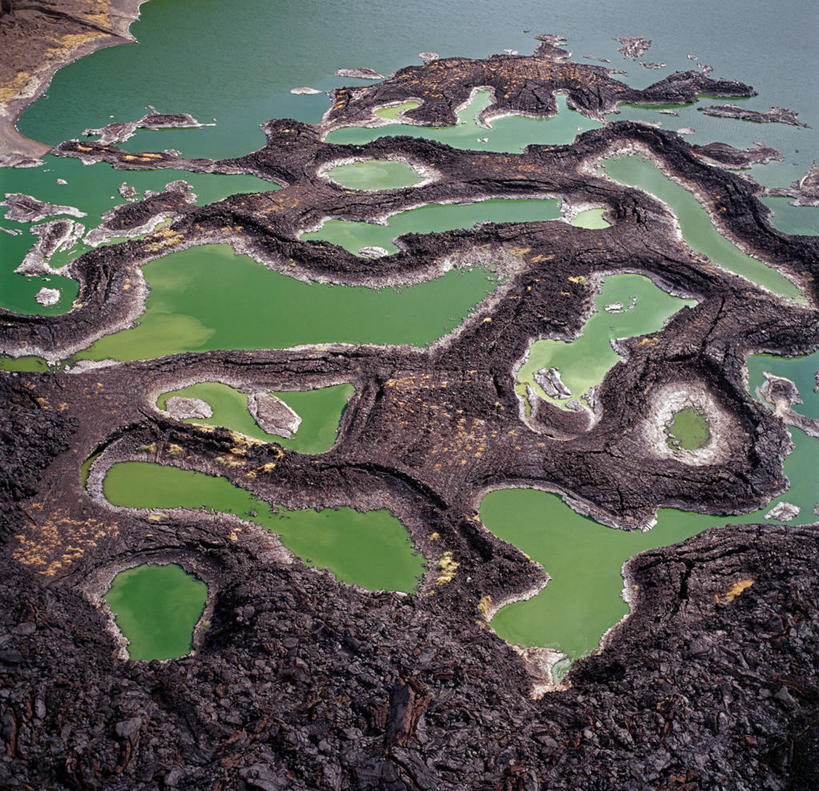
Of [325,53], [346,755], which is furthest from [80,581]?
[325,53]

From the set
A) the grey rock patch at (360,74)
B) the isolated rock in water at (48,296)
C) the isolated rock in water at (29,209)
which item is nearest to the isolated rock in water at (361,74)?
the grey rock patch at (360,74)

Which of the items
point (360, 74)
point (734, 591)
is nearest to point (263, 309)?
point (734, 591)

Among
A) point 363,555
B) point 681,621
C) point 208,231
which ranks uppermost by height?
point 208,231

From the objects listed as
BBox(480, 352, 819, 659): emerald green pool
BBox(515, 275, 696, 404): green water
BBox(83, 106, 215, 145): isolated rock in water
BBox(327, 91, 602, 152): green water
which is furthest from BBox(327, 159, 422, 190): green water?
BBox(480, 352, 819, 659): emerald green pool

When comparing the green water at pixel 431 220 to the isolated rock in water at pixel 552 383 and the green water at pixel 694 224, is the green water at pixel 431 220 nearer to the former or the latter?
the green water at pixel 694 224

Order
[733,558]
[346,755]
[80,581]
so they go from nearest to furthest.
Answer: [346,755] → [80,581] → [733,558]

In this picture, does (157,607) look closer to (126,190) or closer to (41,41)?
(126,190)

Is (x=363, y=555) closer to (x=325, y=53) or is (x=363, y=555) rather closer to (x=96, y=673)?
(x=96, y=673)
